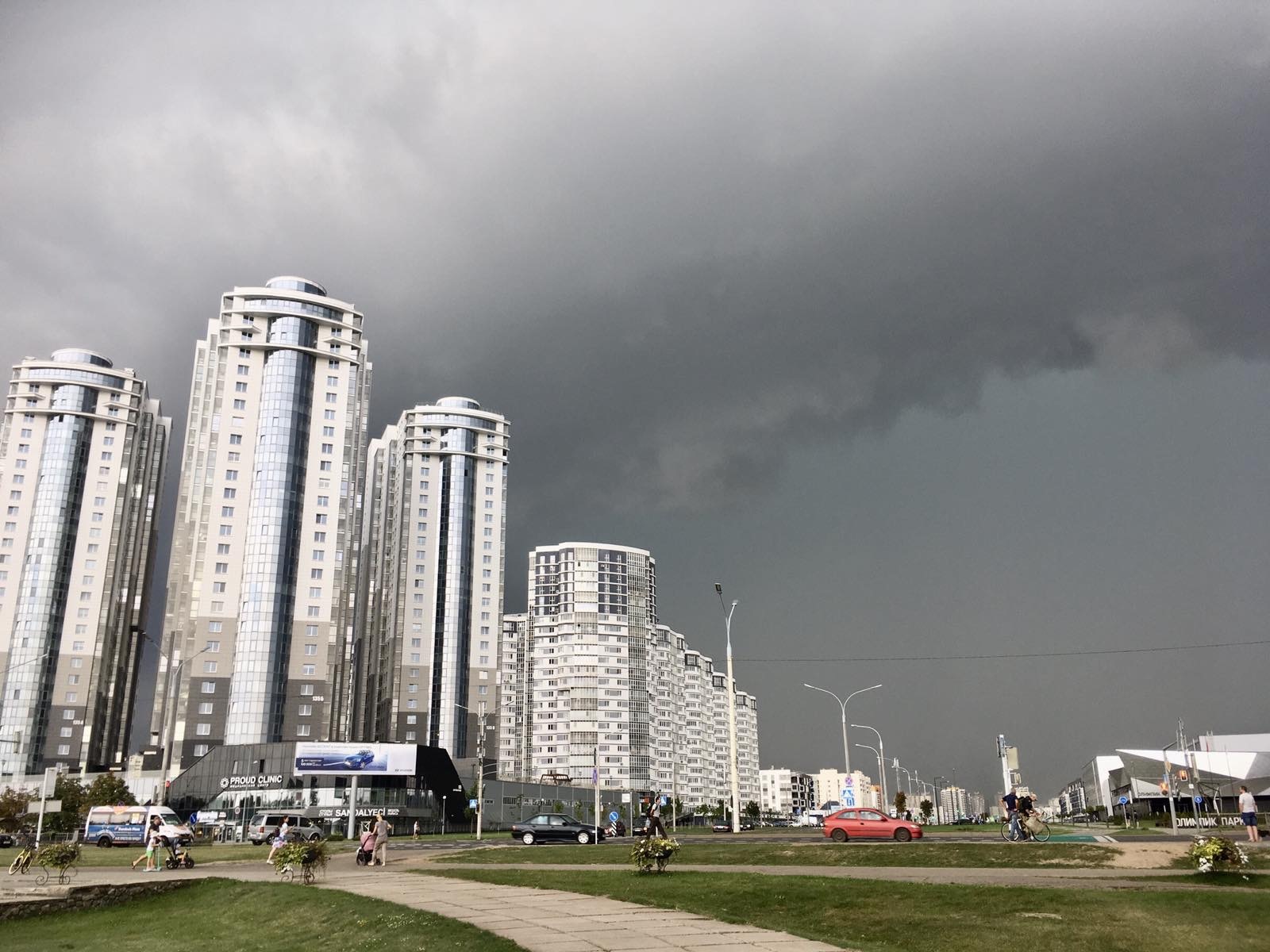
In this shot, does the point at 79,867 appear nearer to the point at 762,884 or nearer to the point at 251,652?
the point at 762,884

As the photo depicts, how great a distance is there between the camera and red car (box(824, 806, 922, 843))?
4056 cm

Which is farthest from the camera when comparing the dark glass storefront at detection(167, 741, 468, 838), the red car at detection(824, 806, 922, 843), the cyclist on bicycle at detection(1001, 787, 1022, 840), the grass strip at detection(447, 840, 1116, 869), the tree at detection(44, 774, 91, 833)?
the dark glass storefront at detection(167, 741, 468, 838)

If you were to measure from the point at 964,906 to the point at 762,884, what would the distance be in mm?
5004

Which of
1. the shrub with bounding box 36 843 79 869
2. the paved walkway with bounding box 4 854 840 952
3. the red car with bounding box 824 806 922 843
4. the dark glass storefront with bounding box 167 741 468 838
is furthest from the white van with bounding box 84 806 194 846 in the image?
the red car with bounding box 824 806 922 843

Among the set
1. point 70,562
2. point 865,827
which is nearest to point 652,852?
point 865,827

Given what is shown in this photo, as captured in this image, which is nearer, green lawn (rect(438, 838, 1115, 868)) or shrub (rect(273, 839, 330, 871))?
shrub (rect(273, 839, 330, 871))

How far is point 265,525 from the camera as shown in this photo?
126438 mm

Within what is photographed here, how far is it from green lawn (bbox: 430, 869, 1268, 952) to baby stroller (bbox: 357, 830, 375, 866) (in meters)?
15.5

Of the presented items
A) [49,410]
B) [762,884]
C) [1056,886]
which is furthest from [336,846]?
[49,410]

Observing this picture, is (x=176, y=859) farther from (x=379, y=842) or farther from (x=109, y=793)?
(x=109, y=793)

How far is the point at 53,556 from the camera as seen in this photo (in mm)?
146375

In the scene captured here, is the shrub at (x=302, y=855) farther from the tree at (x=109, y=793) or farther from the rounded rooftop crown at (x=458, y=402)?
the rounded rooftop crown at (x=458, y=402)

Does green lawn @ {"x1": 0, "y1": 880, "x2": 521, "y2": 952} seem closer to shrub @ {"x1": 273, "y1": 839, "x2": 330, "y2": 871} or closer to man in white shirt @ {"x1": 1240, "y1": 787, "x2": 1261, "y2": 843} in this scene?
shrub @ {"x1": 273, "y1": 839, "x2": 330, "y2": 871}

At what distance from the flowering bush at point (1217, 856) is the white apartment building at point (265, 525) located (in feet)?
375
